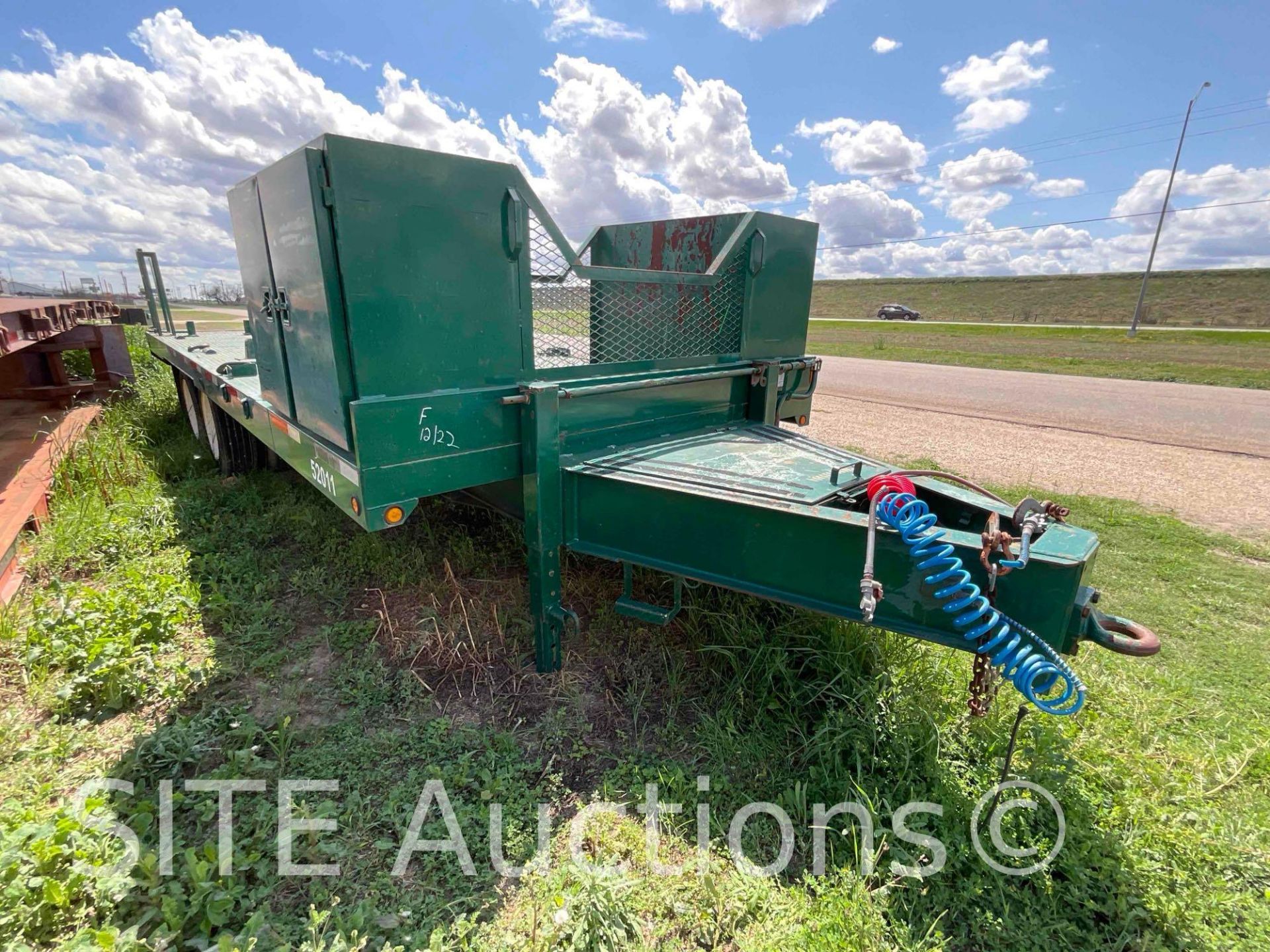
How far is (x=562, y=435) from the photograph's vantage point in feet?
8.34

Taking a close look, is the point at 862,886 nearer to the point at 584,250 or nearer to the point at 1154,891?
the point at 1154,891

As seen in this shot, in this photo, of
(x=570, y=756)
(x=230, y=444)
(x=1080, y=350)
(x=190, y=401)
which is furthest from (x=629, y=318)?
(x=1080, y=350)

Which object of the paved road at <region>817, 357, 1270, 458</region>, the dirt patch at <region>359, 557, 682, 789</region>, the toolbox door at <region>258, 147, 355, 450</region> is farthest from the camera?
the paved road at <region>817, 357, 1270, 458</region>

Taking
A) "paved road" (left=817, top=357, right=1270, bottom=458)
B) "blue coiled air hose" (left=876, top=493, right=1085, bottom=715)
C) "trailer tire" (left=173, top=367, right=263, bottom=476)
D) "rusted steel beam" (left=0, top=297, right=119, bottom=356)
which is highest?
"rusted steel beam" (left=0, top=297, right=119, bottom=356)

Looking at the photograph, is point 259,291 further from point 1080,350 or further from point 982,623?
point 1080,350

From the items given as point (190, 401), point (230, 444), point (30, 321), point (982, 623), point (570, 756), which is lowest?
point (570, 756)

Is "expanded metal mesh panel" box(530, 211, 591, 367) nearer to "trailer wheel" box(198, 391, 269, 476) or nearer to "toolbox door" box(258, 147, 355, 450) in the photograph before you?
"toolbox door" box(258, 147, 355, 450)

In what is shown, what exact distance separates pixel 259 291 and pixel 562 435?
4.88ft

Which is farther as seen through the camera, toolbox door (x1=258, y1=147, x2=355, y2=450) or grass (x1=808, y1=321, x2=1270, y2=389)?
grass (x1=808, y1=321, x2=1270, y2=389)

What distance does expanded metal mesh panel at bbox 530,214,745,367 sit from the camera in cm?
262

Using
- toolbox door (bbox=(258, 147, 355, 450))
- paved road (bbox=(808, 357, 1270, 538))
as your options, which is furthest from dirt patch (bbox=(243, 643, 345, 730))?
paved road (bbox=(808, 357, 1270, 538))

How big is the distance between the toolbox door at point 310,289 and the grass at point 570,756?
1.21 m

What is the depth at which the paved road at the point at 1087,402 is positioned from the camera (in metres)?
7.84

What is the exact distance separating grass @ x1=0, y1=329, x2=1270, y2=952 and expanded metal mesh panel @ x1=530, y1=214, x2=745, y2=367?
1273mm
